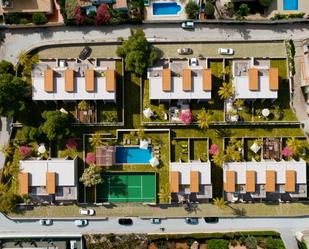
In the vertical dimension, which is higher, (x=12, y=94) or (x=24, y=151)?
(x=12, y=94)

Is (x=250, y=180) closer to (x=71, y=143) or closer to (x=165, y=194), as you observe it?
(x=165, y=194)

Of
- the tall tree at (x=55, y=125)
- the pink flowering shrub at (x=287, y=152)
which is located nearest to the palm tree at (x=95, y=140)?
the tall tree at (x=55, y=125)

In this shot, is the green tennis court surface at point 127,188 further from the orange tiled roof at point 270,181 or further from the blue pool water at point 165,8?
the blue pool water at point 165,8

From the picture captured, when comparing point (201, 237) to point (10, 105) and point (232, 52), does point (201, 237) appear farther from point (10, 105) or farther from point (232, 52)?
point (10, 105)

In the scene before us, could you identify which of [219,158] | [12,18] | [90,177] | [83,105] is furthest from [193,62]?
[12,18]

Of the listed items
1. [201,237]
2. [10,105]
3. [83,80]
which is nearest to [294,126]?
[201,237]
